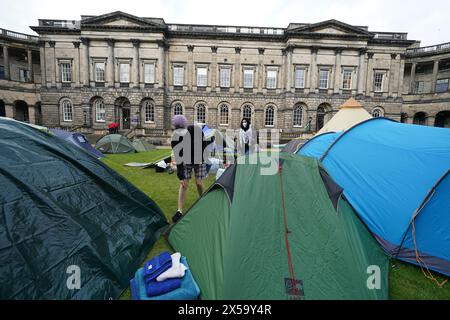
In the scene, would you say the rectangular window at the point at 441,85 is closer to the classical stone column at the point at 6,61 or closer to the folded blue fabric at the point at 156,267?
the folded blue fabric at the point at 156,267

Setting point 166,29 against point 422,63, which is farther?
point 422,63

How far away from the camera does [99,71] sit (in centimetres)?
2427

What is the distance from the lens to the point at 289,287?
6.33 feet

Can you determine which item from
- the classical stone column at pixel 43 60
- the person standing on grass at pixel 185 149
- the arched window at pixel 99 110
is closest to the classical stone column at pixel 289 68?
the arched window at pixel 99 110

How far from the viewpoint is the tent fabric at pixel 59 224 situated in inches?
76.9

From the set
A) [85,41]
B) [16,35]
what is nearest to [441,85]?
[85,41]

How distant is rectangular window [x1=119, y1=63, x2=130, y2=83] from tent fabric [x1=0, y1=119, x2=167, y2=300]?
24.6 meters

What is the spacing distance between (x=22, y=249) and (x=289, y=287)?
2386 millimetres

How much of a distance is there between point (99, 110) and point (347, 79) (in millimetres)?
28626

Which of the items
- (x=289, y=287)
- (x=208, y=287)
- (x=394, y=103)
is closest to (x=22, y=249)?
(x=208, y=287)

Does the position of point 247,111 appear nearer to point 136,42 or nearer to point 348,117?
point 136,42

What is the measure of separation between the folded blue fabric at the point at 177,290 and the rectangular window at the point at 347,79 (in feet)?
94.9

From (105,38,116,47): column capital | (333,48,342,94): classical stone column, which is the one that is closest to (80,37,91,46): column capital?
(105,38,116,47): column capital
